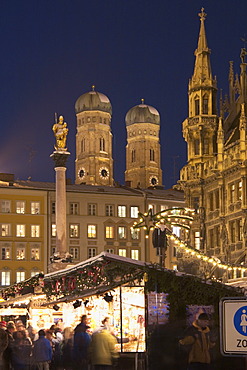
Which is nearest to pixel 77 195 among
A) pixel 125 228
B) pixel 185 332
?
pixel 125 228

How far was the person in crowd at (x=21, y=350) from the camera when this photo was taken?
1898 cm

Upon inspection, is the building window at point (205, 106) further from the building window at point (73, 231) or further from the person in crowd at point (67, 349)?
the person in crowd at point (67, 349)

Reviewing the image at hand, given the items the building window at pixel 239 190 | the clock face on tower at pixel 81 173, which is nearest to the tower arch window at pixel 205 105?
the building window at pixel 239 190

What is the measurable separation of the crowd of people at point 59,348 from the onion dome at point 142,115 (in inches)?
5156

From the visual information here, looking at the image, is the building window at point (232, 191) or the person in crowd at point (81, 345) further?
the building window at point (232, 191)

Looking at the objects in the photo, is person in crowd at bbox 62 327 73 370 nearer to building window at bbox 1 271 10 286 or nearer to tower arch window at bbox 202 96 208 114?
tower arch window at bbox 202 96 208 114

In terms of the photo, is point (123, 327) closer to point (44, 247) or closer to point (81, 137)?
point (44, 247)

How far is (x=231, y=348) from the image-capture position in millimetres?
6660

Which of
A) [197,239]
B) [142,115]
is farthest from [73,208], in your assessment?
[142,115]

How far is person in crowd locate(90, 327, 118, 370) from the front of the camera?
54.2 feet

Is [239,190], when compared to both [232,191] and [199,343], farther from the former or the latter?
[199,343]

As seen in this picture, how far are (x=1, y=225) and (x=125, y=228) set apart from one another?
12.7 metres

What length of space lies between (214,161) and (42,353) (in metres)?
37.9

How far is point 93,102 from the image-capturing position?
477ft
